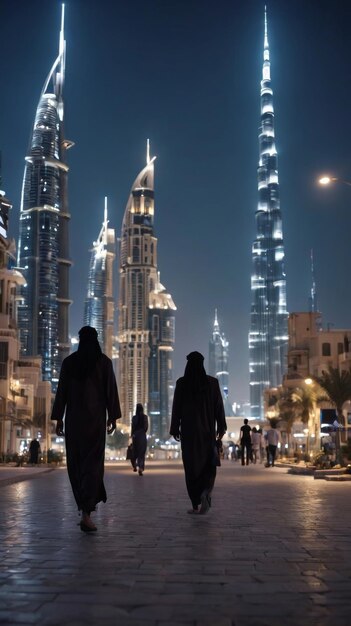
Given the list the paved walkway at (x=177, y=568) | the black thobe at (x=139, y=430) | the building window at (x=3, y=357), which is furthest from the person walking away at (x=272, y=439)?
the building window at (x=3, y=357)

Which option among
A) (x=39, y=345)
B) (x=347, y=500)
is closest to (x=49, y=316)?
(x=39, y=345)

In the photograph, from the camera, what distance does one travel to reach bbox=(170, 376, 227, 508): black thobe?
9961mm

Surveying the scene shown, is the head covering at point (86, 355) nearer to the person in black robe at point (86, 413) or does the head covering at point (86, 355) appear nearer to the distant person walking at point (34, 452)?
the person in black robe at point (86, 413)

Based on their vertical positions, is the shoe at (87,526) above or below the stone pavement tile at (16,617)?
above

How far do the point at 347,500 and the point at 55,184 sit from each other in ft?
627

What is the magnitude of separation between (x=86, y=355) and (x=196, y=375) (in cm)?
219

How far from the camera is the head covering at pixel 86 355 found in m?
8.66

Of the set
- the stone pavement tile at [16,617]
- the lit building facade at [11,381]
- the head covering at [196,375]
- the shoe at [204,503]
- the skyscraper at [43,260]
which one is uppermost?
the skyscraper at [43,260]

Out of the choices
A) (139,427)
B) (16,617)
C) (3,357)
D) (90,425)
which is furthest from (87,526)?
(3,357)

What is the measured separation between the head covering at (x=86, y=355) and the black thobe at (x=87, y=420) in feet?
0.09

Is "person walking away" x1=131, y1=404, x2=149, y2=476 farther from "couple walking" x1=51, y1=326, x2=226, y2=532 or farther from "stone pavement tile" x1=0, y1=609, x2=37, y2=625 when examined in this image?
"stone pavement tile" x1=0, y1=609, x2=37, y2=625

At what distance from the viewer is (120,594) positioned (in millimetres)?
4605

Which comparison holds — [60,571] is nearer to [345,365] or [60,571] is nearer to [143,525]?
[143,525]

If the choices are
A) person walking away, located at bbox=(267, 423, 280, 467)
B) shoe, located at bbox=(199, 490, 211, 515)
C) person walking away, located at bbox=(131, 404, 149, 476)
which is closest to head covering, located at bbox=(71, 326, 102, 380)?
shoe, located at bbox=(199, 490, 211, 515)
